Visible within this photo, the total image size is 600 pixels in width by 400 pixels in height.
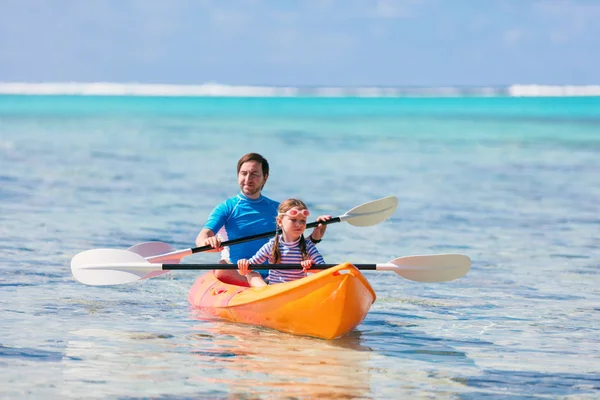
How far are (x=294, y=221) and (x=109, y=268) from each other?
5.04ft

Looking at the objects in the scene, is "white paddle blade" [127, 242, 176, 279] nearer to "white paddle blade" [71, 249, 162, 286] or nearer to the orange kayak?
"white paddle blade" [71, 249, 162, 286]

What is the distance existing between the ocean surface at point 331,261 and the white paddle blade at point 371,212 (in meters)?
0.62

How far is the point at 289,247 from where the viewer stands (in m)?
7.37

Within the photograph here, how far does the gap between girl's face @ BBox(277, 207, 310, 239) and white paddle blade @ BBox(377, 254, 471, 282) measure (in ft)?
2.30

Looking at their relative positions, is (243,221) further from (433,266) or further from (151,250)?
(433,266)

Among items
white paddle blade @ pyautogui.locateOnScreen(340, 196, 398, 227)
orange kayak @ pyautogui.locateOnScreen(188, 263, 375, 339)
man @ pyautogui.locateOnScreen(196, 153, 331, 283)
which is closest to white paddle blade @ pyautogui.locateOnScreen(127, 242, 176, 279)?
man @ pyautogui.locateOnScreen(196, 153, 331, 283)

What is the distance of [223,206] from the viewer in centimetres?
816

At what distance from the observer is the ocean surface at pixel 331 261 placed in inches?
244

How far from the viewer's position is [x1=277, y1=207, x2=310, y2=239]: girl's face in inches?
283

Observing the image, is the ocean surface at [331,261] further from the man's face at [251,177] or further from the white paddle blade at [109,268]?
the man's face at [251,177]

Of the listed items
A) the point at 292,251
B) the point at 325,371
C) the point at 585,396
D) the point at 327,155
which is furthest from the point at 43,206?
the point at 327,155

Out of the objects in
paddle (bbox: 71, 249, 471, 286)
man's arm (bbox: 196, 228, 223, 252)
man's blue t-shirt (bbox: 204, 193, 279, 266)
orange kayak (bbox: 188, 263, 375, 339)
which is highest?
man's blue t-shirt (bbox: 204, 193, 279, 266)

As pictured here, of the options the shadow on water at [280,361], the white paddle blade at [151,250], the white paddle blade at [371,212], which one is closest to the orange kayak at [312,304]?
the shadow on water at [280,361]

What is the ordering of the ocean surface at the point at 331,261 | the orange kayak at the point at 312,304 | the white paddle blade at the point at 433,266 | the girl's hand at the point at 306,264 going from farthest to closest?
the white paddle blade at the point at 433,266
the girl's hand at the point at 306,264
the orange kayak at the point at 312,304
the ocean surface at the point at 331,261
